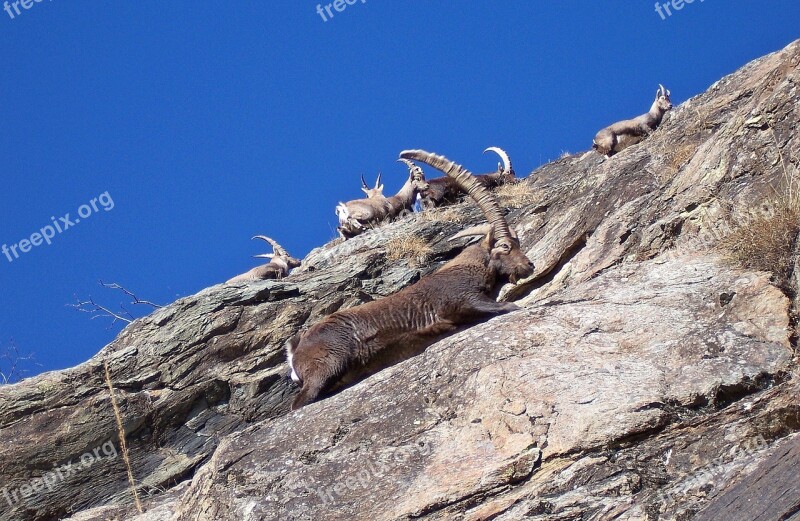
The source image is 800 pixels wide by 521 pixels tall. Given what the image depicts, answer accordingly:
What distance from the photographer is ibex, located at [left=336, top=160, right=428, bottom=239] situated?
64.4 feet

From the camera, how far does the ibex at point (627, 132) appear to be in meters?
18.7

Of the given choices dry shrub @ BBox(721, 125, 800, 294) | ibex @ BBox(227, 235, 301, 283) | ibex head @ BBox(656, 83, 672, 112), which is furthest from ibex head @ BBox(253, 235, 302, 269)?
dry shrub @ BBox(721, 125, 800, 294)

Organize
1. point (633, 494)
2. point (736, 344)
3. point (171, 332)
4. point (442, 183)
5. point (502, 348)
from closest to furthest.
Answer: point (633, 494) < point (736, 344) < point (502, 348) < point (171, 332) < point (442, 183)

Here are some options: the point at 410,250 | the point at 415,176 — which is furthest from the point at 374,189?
the point at 410,250

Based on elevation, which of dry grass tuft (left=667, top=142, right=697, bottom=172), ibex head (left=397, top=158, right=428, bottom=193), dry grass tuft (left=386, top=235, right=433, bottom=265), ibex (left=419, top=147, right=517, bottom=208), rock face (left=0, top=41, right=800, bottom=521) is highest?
ibex head (left=397, top=158, right=428, bottom=193)

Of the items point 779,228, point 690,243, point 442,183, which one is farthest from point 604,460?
point 442,183

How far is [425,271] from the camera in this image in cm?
1402

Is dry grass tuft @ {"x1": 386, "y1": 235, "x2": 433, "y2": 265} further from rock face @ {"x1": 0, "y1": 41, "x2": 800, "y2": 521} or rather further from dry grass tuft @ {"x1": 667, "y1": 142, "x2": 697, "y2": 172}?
dry grass tuft @ {"x1": 667, "y1": 142, "x2": 697, "y2": 172}

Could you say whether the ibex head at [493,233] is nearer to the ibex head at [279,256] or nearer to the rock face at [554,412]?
the rock face at [554,412]

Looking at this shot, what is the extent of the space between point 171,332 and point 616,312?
7.22 m

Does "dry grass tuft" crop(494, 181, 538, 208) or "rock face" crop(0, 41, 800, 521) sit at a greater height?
"dry grass tuft" crop(494, 181, 538, 208)

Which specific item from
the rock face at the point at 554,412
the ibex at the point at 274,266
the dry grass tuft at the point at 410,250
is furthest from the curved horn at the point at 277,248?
the rock face at the point at 554,412

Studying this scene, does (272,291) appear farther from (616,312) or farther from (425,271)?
(616,312)

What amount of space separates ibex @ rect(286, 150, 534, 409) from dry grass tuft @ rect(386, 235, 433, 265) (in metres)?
3.69
